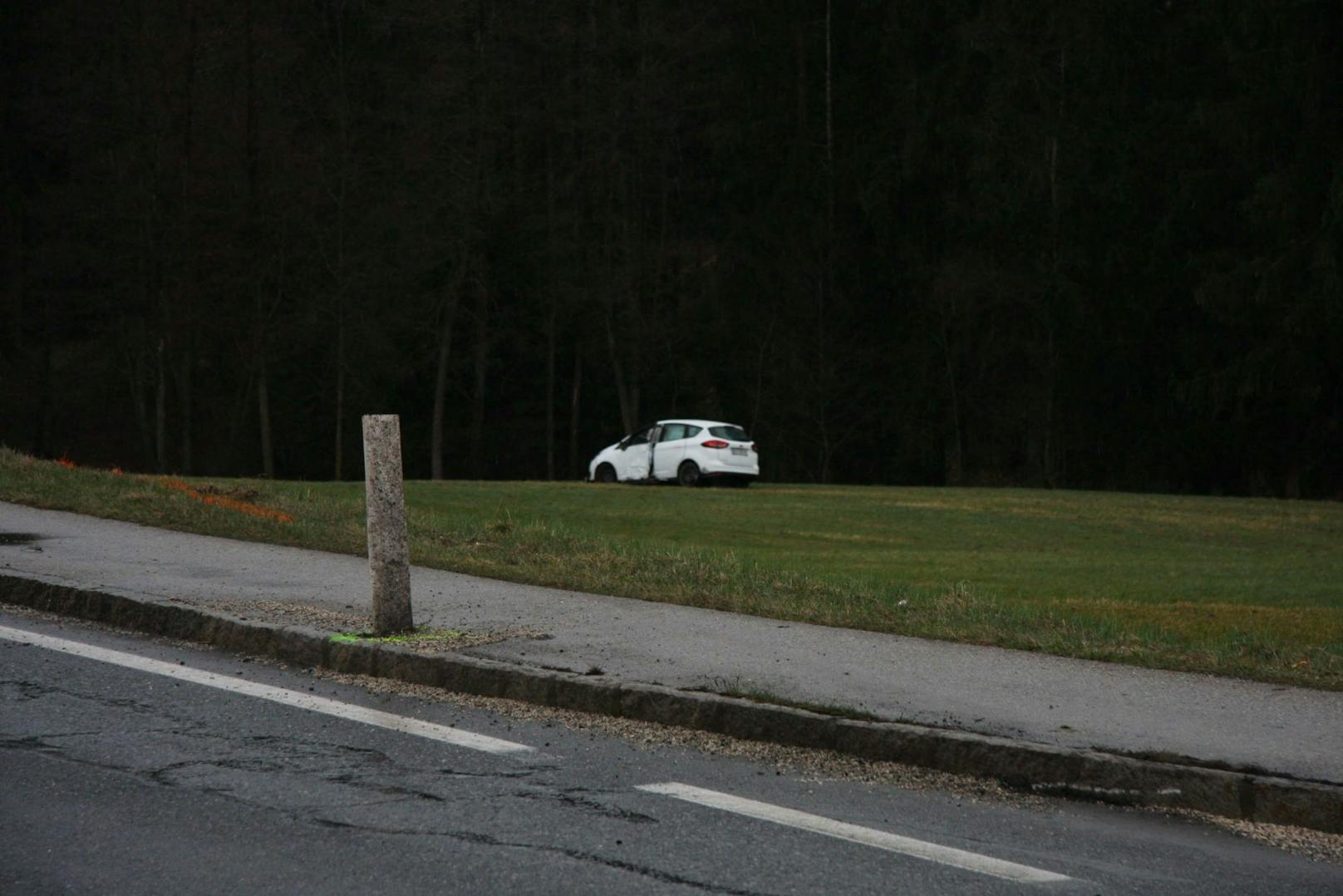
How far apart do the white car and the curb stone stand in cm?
2664

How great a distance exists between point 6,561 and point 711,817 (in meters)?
7.55

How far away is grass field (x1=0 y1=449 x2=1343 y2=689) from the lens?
1084 cm

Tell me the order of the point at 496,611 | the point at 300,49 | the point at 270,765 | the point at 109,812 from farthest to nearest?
the point at 300,49 < the point at 496,611 < the point at 270,765 < the point at 109,812

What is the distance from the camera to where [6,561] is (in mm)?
11547

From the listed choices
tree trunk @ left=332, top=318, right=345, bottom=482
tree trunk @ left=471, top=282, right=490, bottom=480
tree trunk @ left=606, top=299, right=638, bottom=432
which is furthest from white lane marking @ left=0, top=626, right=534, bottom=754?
tree trunk @ left=606, top=299, right=638, bottom=432

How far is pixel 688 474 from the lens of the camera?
36406 millimetres

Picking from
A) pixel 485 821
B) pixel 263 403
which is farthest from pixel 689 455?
pixel 485 821

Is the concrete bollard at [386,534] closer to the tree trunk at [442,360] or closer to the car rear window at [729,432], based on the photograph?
the car rear window at [729,432]

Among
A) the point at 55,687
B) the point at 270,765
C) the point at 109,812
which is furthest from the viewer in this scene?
the point at 55,687

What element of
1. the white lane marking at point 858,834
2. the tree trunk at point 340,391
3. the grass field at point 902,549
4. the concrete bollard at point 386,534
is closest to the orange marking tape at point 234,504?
the grass field at point 902,549

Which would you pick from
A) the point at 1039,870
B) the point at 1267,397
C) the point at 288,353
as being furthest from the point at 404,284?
the point at 1039,870

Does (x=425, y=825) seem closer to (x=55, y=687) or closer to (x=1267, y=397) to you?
(x=55, y=687)

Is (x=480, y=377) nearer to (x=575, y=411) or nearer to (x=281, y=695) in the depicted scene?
(x=575, y=411)

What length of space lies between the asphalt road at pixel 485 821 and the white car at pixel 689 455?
28.5 metres
